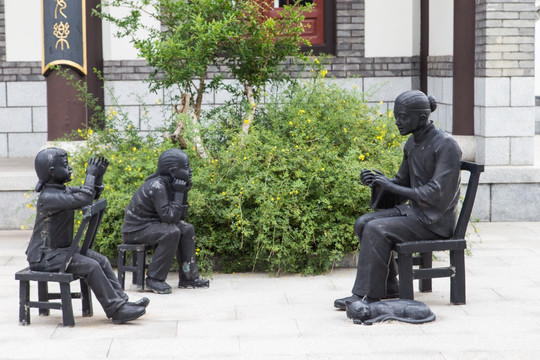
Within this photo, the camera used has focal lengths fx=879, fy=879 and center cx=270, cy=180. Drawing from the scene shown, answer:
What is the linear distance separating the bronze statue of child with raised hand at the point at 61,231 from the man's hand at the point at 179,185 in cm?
98

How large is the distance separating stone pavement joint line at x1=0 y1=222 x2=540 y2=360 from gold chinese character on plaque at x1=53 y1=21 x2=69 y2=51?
11.4 ft

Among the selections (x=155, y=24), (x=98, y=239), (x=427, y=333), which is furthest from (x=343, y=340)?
(x=155, y=24)

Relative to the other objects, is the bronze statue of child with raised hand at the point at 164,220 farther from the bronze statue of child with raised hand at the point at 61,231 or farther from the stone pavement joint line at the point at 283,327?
the bronze statue of child with raised hand at the point at 61,231

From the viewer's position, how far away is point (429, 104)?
620cm

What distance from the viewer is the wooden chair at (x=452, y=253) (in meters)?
6.13

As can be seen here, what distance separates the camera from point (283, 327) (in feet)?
19.1

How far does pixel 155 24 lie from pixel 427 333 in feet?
23.9

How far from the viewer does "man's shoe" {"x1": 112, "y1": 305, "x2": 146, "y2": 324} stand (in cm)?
589

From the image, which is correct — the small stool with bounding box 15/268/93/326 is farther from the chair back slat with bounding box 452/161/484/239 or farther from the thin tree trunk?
the thin tree trunk

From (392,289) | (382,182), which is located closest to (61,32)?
(382,182)

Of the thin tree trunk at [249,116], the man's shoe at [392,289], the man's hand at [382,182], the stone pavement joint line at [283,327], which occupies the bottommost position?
the stone pavement joint line at [283,327]

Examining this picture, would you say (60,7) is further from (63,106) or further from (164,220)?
(164,220)

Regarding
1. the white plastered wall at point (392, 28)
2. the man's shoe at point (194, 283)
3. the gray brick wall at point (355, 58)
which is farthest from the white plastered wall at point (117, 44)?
the man's shoe at point (194, 283)

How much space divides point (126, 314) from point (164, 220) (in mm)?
1146
